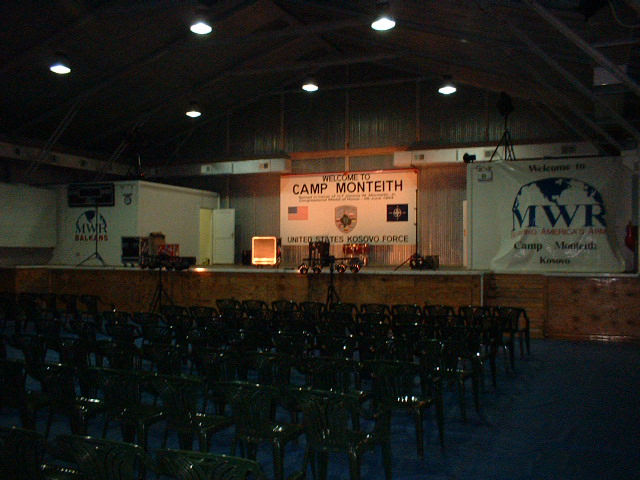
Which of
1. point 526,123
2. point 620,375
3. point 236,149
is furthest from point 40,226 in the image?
point 620,375

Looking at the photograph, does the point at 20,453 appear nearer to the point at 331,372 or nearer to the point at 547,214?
the point at 331,372

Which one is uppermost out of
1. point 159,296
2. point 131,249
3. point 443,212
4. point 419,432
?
point 443,212

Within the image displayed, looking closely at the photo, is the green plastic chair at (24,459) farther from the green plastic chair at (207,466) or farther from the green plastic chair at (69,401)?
the green plastic chair at (69,401)

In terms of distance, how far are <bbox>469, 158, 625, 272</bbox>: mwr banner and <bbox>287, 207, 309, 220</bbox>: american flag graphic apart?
19.5ft

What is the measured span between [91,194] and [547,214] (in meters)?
11.3

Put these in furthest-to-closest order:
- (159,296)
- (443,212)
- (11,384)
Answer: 1. (443,212)
2. (159,296)
3. (11,384)

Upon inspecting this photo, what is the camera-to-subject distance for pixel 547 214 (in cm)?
1109

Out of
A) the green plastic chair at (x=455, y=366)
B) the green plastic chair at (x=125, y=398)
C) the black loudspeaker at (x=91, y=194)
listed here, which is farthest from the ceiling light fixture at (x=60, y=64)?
the green plastic chair at (x=455, y=366)

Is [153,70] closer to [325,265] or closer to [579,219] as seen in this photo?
[325,265]

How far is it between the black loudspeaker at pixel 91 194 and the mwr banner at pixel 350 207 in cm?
474

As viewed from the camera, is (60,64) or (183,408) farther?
(60,64)

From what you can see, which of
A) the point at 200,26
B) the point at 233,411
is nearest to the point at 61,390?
the point at 233,411

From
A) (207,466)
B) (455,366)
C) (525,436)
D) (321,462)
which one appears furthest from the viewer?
(455,366)

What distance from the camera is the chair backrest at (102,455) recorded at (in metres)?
→ 2.46
